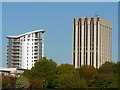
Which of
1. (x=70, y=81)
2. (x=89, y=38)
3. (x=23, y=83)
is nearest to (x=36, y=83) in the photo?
(x=23, y=83)

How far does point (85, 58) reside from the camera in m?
39.8

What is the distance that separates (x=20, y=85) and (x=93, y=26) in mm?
24079

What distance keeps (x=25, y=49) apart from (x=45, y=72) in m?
23.7

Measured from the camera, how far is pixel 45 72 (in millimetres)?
20844

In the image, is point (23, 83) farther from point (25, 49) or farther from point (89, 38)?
point (25, 49)

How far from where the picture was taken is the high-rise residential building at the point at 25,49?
42312 mm

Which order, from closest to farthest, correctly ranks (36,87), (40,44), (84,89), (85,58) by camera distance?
(84,89) → (36,87) → (85,58) → (40,44)

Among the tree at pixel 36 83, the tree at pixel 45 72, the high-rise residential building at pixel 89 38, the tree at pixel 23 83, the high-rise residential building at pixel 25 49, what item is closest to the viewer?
the tree at pixel 23 83

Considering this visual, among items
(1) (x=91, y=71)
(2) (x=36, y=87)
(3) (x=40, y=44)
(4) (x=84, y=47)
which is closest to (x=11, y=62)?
(3) (x=40, y=44)

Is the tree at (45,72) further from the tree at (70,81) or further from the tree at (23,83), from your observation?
the tree at (23,83)

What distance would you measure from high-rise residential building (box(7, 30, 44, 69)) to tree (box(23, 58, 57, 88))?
2067 centimetres

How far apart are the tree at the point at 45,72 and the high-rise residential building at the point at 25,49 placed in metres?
20.7

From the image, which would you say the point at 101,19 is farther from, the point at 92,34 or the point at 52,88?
the point at 52,88

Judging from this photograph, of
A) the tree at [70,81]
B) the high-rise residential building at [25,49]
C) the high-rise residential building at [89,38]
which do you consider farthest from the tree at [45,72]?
the high-rise residential building at [25,49]
